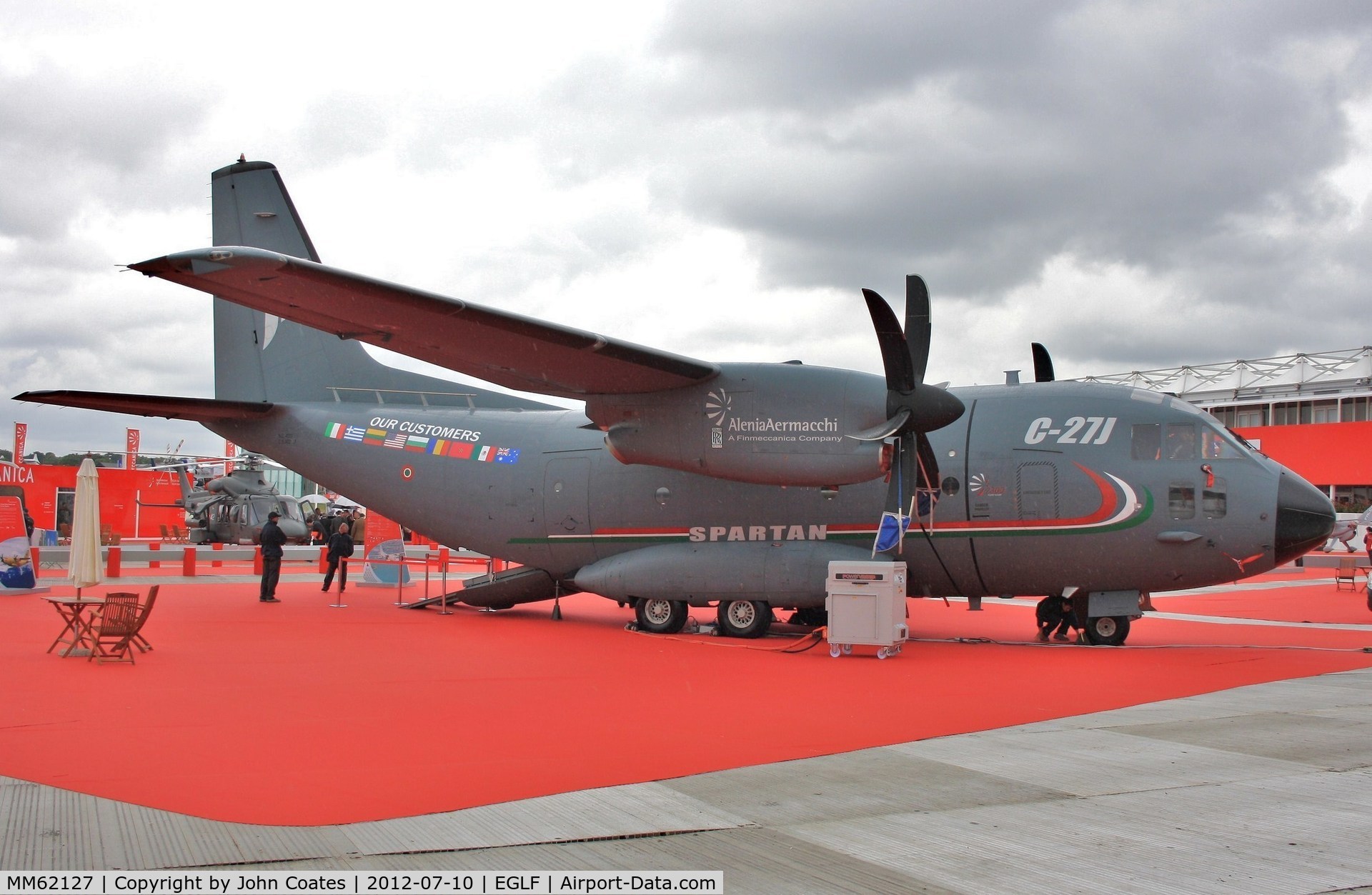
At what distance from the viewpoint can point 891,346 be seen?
40.4 feet

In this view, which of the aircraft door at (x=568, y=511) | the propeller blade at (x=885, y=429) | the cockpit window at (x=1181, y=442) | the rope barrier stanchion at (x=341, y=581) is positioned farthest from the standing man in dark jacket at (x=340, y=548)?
the cockpit window at (x=1181, y=442)

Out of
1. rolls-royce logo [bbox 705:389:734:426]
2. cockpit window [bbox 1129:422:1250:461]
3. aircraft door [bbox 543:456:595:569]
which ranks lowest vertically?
aircraft door [bbox 543:456:595:569]

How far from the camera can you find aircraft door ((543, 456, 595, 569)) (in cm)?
1575

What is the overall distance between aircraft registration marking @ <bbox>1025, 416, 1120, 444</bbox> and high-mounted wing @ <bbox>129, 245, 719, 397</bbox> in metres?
4.33

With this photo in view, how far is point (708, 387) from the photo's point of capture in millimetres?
13336

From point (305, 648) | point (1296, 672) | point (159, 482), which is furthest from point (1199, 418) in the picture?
point (159, 482)

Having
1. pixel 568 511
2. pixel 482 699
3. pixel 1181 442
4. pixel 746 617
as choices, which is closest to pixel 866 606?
pixel 746 617

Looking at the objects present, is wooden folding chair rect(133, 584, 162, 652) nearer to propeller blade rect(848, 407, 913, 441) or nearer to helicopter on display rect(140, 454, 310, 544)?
propeller blade rect(848, 407, 913, 441)

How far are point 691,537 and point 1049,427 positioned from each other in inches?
204

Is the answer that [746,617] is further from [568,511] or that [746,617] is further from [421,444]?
[421,444]

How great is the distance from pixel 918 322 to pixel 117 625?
9.82m

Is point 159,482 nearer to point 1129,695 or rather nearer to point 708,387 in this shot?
point 708,387

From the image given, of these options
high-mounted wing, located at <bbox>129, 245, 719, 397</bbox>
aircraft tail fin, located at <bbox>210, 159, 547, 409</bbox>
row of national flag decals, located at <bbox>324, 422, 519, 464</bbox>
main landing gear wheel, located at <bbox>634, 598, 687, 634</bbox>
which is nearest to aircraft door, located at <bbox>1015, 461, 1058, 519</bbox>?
high-mounted wing, located at <bbox>129, 245, 719, 397</bbox>

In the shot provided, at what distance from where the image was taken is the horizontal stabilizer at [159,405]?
50.6 feet
